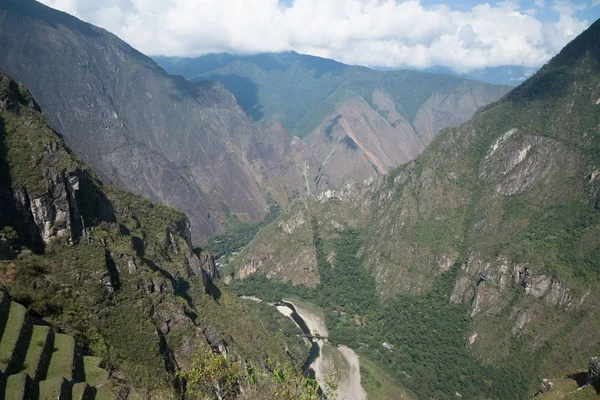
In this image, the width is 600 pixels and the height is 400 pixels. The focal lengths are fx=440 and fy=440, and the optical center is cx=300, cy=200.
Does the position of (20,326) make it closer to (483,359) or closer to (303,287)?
(483,359)

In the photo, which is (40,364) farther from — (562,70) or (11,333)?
(562,70)

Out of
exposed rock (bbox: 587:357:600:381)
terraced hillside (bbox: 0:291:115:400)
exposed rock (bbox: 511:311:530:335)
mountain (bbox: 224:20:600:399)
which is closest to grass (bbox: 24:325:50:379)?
terraced hillside (bbox: 0:291:115:400)

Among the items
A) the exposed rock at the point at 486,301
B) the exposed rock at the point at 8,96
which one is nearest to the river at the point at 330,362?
the exposed rock at the point at 486,301

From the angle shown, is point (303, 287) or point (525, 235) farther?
point (303, 287)

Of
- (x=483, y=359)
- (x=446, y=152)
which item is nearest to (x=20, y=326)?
(x=483, y=359)

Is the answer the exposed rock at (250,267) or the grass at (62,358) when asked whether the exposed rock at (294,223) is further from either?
the grass at (62,358)

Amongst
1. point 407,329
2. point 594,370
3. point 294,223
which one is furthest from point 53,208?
point 294,223

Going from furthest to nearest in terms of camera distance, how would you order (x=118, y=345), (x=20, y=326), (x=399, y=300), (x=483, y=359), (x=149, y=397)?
(x=399, y=300), (x=483, y=359), (x=118, y=345), (x=149, y=397), (x=20, y=326)
